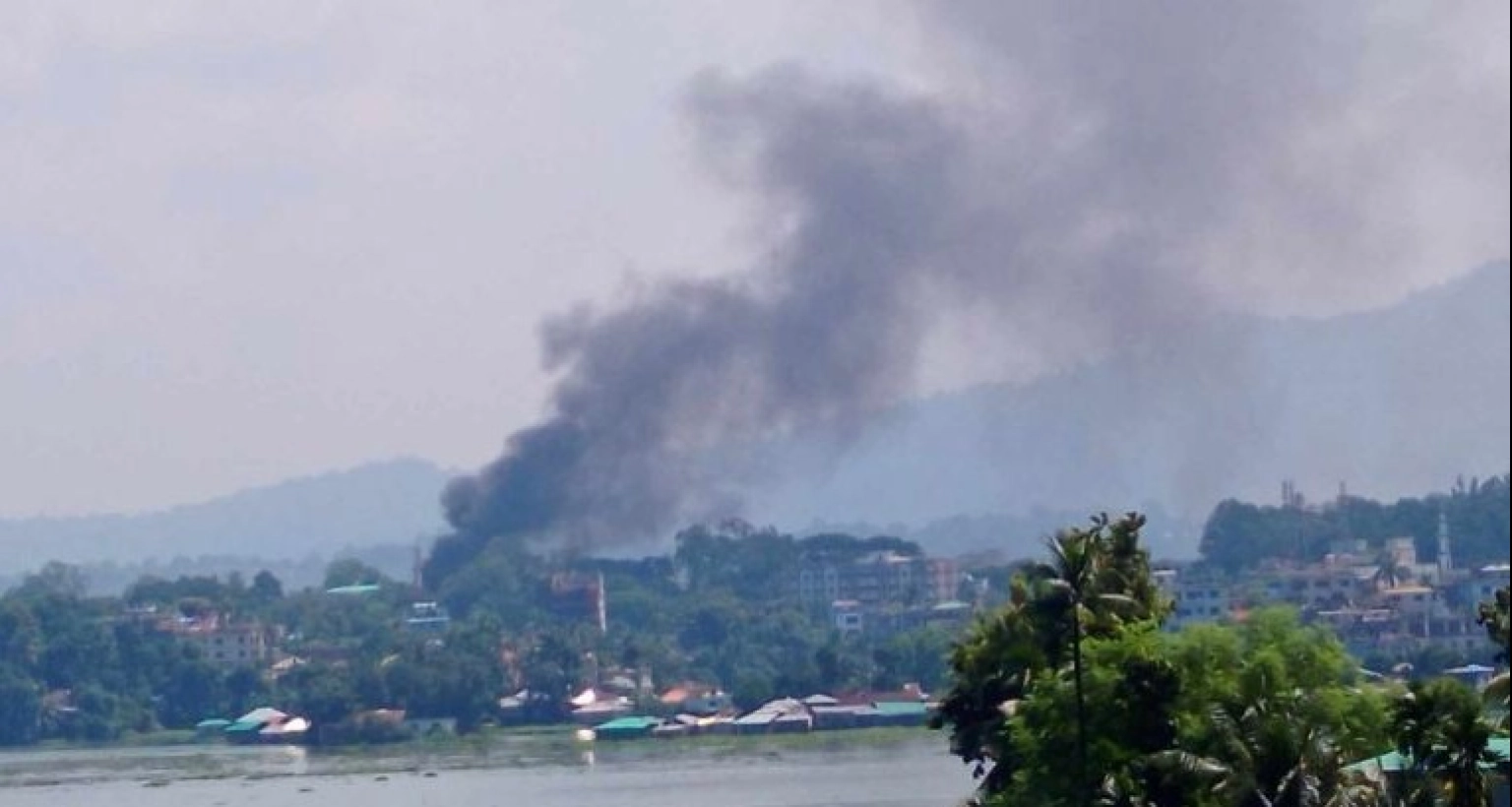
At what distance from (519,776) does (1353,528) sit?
95425 millimetres

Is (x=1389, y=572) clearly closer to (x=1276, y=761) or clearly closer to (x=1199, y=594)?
(x=1199, y=594)

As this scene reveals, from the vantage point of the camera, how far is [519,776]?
89500 millimetres

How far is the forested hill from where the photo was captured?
16825 centimetres

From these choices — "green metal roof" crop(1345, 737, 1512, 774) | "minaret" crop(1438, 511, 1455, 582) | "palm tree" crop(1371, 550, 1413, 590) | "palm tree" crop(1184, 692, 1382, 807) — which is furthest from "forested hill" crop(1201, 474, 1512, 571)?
"palm tree" crop(1184, 692, 1382, 807)

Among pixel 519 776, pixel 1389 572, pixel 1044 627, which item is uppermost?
pixel 1389 572

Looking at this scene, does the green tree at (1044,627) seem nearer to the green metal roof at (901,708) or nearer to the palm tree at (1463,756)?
the palm tree at (1463,756)

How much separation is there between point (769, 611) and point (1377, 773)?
12844 cm

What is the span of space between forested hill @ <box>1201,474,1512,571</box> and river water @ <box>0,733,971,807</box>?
62.7 meters

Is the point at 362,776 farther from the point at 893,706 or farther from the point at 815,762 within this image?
the point at 893,706

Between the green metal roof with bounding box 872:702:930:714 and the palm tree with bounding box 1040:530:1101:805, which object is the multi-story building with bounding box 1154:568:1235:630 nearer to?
the green metal roof with bounding box 872:702:930:714

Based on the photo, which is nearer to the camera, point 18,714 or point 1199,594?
point 18,714

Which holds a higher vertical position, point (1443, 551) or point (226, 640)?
point (1443, 551)

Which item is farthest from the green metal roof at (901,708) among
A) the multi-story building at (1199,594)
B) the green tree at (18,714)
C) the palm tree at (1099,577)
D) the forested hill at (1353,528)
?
the palm tree at (1099,577)

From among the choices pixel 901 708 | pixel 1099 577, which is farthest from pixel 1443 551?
pixel 1099 577
